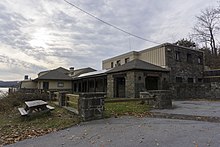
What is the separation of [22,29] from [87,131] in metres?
11.2

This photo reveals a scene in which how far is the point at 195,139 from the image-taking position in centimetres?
485

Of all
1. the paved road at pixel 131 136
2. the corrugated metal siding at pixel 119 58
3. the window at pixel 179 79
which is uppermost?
the corrugated metal siding at pixel 119 58

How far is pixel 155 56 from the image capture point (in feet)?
77.2

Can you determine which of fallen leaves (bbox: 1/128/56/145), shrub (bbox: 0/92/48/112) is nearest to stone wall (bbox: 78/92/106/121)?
fallen leaves (bbox: 1/128/56/145)

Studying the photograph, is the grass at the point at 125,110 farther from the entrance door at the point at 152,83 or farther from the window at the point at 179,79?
the window at the point at 179,79

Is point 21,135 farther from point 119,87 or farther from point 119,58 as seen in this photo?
point 119,58

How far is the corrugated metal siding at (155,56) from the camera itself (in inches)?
885

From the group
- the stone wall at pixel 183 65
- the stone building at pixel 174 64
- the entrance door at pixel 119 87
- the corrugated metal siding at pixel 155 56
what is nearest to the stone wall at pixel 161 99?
the stone building at pixel 174 64

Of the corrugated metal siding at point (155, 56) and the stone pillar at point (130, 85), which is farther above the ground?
the corrugated metal siding at point (155, 56)

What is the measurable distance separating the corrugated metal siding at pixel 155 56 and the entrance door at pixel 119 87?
15.6ft

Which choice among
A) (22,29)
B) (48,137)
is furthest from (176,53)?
(48,137)

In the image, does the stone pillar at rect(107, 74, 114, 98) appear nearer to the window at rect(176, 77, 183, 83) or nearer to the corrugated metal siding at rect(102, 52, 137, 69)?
the corrugated metal siding at rect(102, 52, 137, 69)

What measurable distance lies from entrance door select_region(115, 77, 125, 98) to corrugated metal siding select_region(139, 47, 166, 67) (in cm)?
476

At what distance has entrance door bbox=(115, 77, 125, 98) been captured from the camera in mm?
21391
